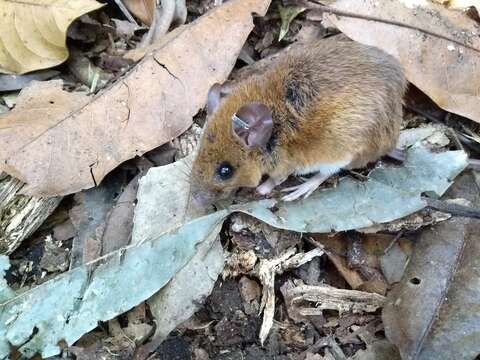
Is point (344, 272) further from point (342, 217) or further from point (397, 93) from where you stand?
point (397, 93)

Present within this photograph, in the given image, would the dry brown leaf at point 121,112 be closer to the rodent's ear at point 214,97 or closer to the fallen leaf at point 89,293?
the rodent's ear at point 214,97

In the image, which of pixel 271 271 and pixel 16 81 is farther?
pixel 16 81

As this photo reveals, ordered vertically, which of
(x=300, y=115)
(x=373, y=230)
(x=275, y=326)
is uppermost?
(x=300, y=115)

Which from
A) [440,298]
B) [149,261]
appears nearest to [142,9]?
[149,261]

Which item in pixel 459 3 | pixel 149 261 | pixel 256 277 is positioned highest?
pixel 459 3

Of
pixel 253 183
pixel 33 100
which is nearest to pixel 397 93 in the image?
pixel 253 183

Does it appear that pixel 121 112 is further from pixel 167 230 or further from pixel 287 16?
pixel 287 16

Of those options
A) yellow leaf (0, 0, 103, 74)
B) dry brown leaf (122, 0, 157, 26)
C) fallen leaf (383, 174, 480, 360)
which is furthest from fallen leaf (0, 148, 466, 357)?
dry brown leaf (122, 0, 157, 26)
